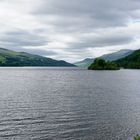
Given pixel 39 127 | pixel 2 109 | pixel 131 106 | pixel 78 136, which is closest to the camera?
pixel 78 136

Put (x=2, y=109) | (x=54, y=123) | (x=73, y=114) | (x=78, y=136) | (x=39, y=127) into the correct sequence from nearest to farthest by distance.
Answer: (x=78, y=136) < (x=39, y=127) < (x=54, y=123) < (x=73, y=114) < (x=2, y=109)

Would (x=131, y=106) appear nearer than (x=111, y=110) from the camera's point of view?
No

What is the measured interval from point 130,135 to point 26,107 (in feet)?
105

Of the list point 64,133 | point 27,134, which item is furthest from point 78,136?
point 27,134

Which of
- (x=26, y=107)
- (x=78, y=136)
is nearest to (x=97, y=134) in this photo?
(x=78, y=136)

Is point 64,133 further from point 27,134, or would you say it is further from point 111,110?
point 111,110

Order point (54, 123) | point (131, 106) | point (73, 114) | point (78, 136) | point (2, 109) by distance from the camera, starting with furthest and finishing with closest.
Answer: point (131, 106)
point (2, 109)
point (73, 114)
point (54, 123)
point (78, 136)

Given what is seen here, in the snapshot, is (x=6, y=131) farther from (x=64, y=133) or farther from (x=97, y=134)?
(x=97, y=134)

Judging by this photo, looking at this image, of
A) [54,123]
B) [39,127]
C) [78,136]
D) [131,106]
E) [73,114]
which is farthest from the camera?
[131,106]

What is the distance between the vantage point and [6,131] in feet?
156

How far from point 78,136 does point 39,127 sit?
330 inches

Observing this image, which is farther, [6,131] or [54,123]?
[54,123]

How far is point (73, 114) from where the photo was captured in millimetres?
62812

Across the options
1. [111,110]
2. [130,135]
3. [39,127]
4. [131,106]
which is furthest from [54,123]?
[131,106]
